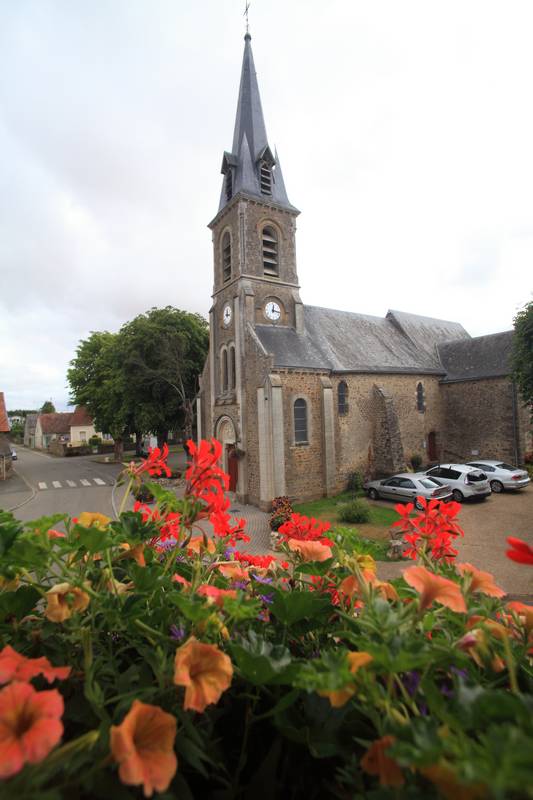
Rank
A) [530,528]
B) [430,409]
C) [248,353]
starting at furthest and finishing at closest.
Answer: [430,409] → [248,353] → [530,528]

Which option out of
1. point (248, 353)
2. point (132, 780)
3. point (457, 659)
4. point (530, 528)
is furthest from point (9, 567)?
point (248, 353)

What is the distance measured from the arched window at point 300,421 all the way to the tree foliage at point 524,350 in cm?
873

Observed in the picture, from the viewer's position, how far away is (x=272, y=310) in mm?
18516

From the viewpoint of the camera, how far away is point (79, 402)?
1304 inches

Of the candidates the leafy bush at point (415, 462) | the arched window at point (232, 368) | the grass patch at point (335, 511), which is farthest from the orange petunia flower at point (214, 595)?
the leafy bush at point (415, 462)

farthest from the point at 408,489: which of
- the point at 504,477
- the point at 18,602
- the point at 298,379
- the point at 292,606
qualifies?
the point at 18,602

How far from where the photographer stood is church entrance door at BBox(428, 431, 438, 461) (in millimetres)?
23188

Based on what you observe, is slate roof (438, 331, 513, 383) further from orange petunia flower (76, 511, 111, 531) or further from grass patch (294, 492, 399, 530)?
orange petunia flower (76, 511, 111, 531)

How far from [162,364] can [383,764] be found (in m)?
23.7

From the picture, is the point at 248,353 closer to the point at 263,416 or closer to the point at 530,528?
the point at 263,416

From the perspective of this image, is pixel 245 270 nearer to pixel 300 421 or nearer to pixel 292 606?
pixel 300 421

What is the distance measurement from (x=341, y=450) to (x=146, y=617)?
1763 cm

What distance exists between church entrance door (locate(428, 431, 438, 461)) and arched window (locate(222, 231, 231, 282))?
49.5 feet

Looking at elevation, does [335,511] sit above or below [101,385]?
below
